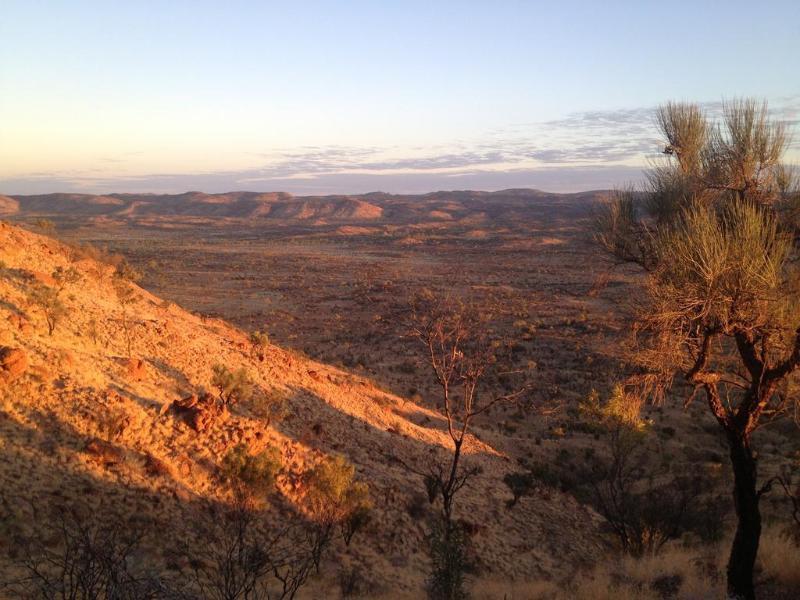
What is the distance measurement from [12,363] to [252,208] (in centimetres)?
14336

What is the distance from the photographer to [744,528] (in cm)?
642

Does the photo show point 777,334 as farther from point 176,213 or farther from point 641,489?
point 176,213

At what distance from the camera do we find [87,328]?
12.2 m

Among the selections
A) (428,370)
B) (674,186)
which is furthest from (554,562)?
(428,370)

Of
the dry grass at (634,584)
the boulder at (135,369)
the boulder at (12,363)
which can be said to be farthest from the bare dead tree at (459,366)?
the boulder at (12,363)

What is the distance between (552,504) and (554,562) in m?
2.40

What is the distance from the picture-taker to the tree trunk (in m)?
6.25

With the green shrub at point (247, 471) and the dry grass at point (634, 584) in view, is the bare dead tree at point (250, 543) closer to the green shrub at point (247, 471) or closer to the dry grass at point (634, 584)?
the green shrub at point (247, 471)

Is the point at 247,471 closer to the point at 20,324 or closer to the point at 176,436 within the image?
the point at 176,436

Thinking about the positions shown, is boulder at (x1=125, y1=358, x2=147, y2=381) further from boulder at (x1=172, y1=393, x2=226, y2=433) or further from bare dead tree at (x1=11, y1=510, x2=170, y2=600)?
bare dead tree at (x1=11, y1=510, x2=170, y2=600)

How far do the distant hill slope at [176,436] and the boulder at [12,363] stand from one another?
5cm

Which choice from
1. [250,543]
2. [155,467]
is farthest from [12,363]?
[250,543]

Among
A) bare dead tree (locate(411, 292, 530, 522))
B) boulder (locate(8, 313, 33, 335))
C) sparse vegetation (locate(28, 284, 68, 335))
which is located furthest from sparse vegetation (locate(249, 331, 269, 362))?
boulder (locate(8, 313, 33, 335))

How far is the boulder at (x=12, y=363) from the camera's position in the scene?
344 inches
